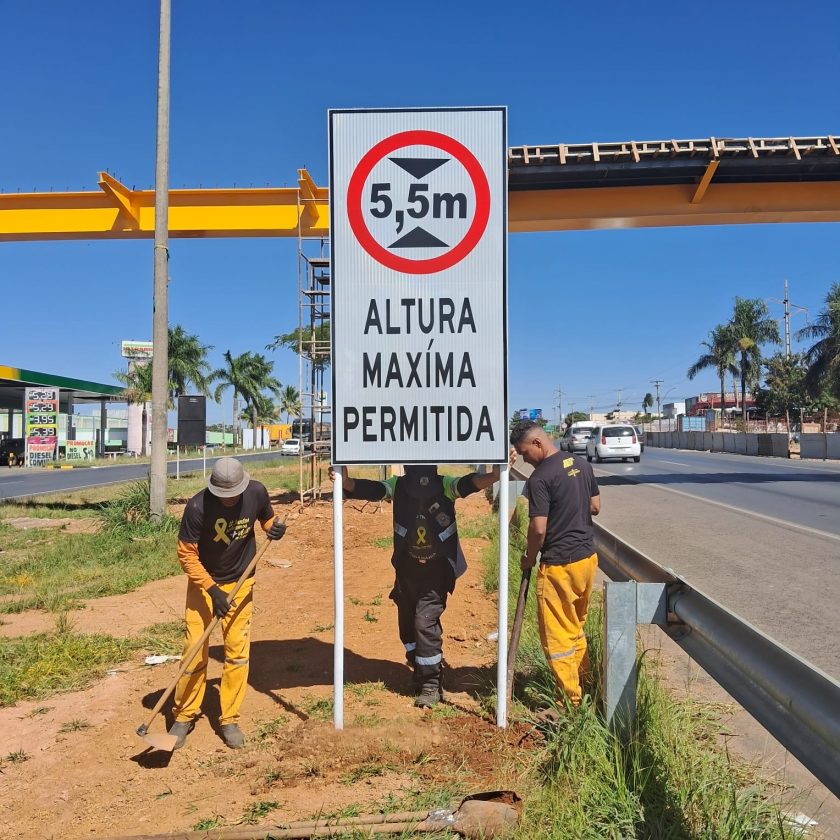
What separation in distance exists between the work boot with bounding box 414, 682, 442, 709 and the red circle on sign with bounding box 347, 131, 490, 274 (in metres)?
2.47

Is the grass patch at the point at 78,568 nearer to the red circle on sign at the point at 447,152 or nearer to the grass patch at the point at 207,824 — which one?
the grass patch at the point at 207,824

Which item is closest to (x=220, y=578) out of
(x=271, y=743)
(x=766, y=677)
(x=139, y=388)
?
(x=271, y=743)

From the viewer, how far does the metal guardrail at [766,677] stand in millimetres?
2057

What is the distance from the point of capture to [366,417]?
4195 millimetres

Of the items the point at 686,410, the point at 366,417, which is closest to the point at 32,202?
the point at 366,417

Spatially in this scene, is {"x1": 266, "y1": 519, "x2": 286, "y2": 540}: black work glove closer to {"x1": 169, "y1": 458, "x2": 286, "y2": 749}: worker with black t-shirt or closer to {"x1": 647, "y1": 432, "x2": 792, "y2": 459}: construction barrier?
{"x1": 169, "y1": 458, "x2": 286, "y2": 749}: worker with black t-shirt

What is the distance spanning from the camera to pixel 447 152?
422cm

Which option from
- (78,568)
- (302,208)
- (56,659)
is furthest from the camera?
(302,208)

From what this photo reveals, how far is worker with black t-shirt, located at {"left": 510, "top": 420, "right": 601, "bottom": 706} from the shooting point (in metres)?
4.25

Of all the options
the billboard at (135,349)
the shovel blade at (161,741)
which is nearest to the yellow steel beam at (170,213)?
the shovel blade at (161,741)

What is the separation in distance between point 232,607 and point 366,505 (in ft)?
38.7

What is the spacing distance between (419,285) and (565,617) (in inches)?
80.9

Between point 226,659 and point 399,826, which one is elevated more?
point 226,659

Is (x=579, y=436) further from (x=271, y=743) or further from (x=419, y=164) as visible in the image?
(x=271, y=743)
